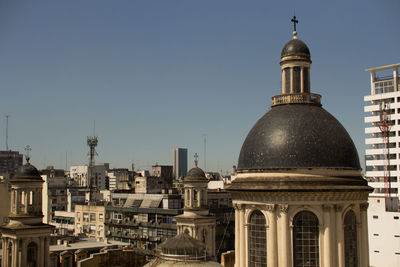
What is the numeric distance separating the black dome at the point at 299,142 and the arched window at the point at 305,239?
2622 mm

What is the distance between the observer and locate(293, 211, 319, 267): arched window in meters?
23.0

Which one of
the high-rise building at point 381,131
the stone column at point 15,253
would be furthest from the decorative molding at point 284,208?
the high-rise building at point 381,131

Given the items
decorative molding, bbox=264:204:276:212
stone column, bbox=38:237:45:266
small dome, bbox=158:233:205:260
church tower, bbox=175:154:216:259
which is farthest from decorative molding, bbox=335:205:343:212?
church tower, bbox=175:154:216:259

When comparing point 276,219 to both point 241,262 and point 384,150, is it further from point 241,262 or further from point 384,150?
point 384,150

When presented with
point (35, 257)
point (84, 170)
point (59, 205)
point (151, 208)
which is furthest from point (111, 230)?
point (84, 170)

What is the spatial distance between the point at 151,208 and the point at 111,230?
9.76 meters

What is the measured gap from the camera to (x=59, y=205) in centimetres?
9788

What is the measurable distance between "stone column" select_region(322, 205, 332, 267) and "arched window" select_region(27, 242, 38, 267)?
27.4 metres

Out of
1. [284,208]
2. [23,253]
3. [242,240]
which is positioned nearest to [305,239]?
[284,208]

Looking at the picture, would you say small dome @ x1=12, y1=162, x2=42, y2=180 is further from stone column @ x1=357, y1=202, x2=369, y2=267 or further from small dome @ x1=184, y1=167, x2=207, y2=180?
stone column @ x1=357, y1=202, x2=369, y2=267

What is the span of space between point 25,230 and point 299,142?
87.7 feet

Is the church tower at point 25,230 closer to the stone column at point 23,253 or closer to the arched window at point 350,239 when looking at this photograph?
the stone column at point 23,253

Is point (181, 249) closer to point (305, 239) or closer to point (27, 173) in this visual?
point (305, 239)

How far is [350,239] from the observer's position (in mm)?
23766
